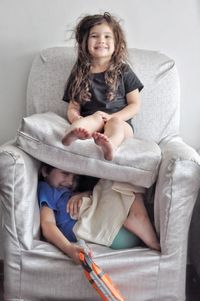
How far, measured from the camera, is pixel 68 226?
4.82 feet

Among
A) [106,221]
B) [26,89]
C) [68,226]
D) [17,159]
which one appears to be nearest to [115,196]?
[106,221]

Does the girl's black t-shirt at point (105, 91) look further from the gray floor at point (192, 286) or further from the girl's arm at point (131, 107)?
the gray floor at point (192, 286)

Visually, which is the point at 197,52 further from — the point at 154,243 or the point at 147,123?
the point at 154,243

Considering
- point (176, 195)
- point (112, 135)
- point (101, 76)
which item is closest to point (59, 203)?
point (112, 135)

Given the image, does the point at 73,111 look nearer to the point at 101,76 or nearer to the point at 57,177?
the point at 101,76

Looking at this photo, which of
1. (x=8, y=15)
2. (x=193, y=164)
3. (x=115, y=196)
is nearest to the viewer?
(x=193, y=164)

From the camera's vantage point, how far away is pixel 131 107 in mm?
1665

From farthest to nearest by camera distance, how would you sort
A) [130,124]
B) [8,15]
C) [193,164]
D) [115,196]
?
[8,15] < [130,124] < [115,196] < [193,164]

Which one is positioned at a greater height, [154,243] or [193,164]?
[193,164]

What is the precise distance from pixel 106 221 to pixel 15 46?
0.89 metres

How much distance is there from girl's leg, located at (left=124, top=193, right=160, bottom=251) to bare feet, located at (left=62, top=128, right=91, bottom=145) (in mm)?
294

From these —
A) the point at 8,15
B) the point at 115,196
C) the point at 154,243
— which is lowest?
the point at 154,243

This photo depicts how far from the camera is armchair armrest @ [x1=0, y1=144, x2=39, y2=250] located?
4.37ft

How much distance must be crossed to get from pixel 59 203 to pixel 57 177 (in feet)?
0.30
